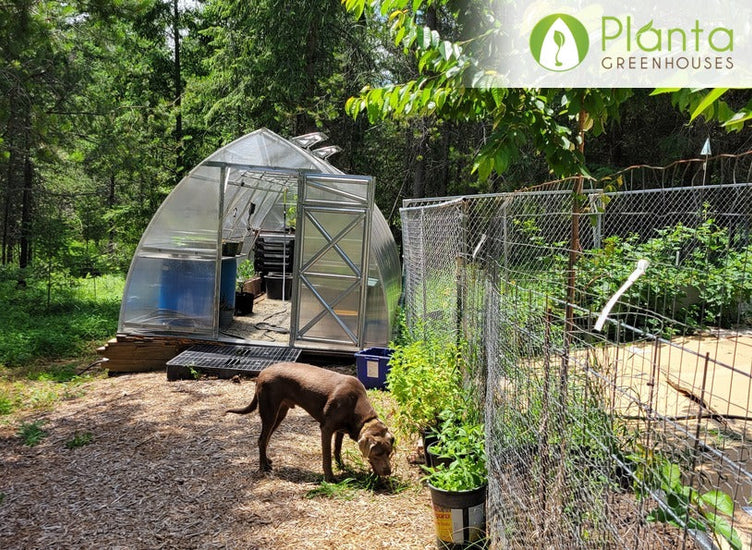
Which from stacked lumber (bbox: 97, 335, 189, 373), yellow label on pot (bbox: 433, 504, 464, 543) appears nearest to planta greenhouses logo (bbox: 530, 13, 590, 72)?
yellow label on pot (bbox: 433, 504, 464, 543)

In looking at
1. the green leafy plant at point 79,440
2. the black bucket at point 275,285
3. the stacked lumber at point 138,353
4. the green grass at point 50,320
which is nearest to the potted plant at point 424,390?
the green leafy plant at point 79,440

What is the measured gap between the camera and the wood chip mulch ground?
4.14m

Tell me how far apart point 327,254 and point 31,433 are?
462cm

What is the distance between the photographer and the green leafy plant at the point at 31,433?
6.02 m

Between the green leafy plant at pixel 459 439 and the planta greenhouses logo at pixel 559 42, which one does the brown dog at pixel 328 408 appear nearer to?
the green leafy plant at pixel 459 439

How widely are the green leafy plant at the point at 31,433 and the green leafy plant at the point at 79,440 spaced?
35cm

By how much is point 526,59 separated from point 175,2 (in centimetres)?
2359

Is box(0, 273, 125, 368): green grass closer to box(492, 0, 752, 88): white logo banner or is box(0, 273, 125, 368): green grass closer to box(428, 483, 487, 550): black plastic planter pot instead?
box(428, 483, 487, 550): black plastic planter pot

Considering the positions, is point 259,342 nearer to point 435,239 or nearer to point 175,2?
point 435,239

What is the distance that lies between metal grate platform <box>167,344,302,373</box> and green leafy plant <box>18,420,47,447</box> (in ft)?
6.48

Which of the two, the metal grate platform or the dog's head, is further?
the metal grate platform

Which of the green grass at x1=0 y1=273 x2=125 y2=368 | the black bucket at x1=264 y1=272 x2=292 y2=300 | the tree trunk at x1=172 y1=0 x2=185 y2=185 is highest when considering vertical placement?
the tree trunk at x1=172 y1=0 x2=185 y2=185

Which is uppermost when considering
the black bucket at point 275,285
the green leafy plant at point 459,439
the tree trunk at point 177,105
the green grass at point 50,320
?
the tree trunk at point 177,105

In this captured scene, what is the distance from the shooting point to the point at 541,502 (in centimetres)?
266
